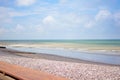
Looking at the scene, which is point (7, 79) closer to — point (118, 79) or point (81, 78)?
point (81, 78)

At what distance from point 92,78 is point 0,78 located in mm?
3508

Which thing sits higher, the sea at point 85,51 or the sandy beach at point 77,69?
the sea at point 85,51

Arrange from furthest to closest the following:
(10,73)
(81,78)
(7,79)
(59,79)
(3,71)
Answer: (81,78), (3,71), (10,73), (7,79), (59,79)

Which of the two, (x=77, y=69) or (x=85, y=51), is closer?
(x=77, y=69)

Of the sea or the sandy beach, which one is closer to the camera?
the sandy beach

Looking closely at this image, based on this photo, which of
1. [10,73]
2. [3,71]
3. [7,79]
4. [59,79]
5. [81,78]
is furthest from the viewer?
[81,78]

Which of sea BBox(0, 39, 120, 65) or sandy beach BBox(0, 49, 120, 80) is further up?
sea BBox(0, 39, 120, 65)

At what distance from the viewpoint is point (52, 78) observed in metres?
5.08

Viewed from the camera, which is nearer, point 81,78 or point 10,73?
point 10,73

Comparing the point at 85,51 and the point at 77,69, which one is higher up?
the point at 85,51

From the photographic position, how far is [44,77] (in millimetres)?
5219

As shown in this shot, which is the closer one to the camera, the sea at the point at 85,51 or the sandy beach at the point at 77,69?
the sandy beach at the point at 77,69

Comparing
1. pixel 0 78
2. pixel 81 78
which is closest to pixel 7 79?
pixel 0 78

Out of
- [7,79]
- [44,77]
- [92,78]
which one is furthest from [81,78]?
[7,79]
